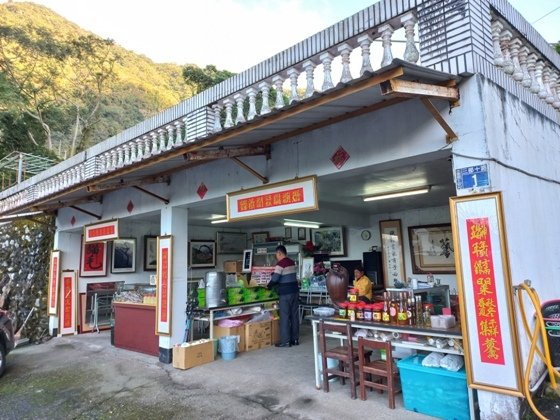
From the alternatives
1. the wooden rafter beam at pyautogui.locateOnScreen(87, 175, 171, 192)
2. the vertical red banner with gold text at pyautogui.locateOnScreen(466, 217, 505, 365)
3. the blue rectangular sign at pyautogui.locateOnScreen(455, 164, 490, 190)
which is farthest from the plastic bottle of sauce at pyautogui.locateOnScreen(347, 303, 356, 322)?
the wooden rafter beam at pyautogui.locateOnScreen(87, 175, 171, 192)

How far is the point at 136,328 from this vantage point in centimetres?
682

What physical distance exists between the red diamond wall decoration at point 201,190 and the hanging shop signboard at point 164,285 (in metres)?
0.95

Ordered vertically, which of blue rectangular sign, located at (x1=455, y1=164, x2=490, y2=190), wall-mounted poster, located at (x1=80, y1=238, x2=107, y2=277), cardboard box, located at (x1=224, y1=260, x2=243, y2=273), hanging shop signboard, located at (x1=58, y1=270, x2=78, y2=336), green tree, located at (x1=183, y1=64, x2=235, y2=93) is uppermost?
green tree, located at (x1=183, y1=64, x2=235, y2=93)

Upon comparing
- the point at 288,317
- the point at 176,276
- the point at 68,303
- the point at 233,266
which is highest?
the point at 233,266

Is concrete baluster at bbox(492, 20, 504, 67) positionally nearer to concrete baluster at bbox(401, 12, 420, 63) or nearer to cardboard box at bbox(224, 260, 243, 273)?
concrete baluster at bbox(401, 12, 420, 63)

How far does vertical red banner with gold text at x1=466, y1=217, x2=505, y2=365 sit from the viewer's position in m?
2.93

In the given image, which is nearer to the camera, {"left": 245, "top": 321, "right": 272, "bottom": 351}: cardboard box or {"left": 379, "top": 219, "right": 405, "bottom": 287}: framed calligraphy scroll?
{"left": 245, "top": 321, "right": 272, "bottom": 351}: cardboard box

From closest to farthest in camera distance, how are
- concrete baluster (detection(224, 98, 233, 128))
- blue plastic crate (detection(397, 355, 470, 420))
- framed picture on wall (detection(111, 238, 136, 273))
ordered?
blue plastic crate (detection(397, 355, 470, 420)) < concrete baluster (detection(224, 98, 233, 128)) < framed picture on wall (detection(111, 238, 136, 273))

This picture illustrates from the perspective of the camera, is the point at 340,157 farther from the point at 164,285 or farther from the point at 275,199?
the point at 164,285

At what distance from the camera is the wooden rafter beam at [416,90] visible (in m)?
2.62

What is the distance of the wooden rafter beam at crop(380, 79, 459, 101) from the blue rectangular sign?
598 mm

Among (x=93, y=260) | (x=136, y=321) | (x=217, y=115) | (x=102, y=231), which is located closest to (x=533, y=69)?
(x=217, y=115)

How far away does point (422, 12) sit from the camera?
3.37m

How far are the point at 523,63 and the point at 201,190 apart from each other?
425 cm
